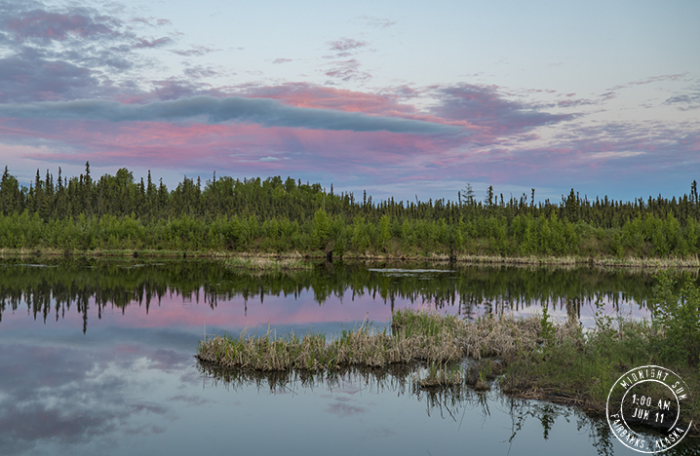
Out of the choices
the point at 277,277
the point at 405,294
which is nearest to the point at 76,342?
the point at 405,294

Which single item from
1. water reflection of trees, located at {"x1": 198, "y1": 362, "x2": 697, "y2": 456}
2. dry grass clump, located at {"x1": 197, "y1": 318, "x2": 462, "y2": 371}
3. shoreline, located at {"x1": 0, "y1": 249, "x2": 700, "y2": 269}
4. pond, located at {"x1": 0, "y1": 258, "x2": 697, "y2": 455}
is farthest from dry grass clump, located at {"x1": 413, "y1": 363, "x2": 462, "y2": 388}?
shoreline, located at {"x1": 0, "y1": 249, "x2": 700, "y2": 269}

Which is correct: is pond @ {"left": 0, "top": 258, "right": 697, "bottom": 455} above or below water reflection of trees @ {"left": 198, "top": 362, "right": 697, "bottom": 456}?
below

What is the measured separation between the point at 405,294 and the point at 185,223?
66.1 m

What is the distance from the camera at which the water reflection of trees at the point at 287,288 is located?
31.5m

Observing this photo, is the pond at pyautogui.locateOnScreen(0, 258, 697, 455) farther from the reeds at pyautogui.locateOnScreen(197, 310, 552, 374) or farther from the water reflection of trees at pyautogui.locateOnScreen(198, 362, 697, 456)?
the reeds at pyautogui.locateOnScreen(197, 310, 552, 374)

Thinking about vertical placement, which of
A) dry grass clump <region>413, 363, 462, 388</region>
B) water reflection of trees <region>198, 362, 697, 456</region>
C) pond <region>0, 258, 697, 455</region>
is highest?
dry grass clump <region>413, 363, 462, 388</region>

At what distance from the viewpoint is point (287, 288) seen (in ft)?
130

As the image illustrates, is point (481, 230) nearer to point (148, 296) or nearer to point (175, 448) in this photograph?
point (148, 296)

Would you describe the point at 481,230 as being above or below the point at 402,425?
above

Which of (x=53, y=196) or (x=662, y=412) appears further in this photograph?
(x=53, y=196)

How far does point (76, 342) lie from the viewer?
834 inches

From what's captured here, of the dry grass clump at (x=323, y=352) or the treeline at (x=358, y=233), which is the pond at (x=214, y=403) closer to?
the dry grass clump at (x=323, y=352)

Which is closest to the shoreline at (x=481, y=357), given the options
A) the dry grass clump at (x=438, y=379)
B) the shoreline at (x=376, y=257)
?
the dry grass clump at (x=438, y=379)

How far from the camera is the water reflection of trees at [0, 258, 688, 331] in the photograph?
103 feet
